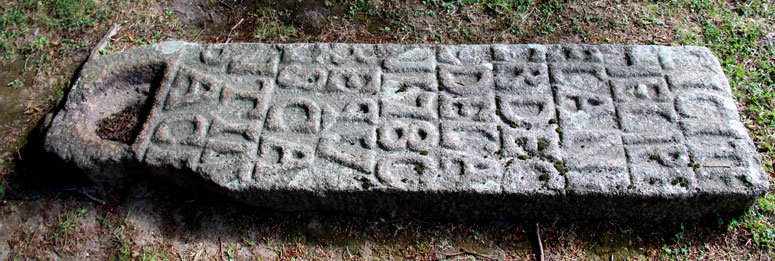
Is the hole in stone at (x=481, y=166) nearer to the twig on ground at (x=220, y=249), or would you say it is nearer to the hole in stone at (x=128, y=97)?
the twig on ground at (x=220, y=249)

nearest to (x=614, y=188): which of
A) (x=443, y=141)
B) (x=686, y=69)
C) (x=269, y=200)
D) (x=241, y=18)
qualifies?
(x=443, y=141)

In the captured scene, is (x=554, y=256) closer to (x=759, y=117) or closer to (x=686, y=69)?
(x=686, y=69)

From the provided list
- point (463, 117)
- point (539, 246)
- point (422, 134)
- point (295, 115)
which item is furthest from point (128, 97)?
point (539, 246)

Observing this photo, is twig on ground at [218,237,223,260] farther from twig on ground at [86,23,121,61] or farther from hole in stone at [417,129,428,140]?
twig on ground at [86,23,121,61]

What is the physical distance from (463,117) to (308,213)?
89cm

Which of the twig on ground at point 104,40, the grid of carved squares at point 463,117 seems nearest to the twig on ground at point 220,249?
the grid of carved squares at point 463,117

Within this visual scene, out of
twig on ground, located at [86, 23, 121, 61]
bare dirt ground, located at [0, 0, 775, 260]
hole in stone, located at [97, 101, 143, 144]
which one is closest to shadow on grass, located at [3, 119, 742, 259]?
bare dirt ground, located at [0, 0, 775, 260]

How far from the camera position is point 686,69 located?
2.98 metres

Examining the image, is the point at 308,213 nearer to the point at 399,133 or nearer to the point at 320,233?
the point at 320,233

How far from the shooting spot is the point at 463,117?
275cm

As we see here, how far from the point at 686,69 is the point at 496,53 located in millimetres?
991

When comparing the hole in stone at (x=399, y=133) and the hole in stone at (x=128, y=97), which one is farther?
the hole in stone at (x=128, y=97)

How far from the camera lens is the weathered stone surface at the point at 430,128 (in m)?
2.52

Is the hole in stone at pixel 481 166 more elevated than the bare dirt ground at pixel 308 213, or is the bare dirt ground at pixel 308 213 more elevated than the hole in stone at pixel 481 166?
the hole in stone at pixel 481 166
